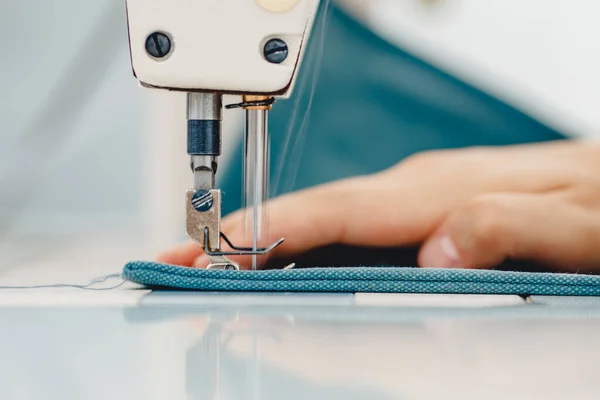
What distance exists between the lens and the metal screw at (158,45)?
23.4 inches

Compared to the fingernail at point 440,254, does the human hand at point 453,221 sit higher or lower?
higher

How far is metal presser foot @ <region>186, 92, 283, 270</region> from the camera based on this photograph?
63 cm

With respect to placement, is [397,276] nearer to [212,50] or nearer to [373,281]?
[373,281]

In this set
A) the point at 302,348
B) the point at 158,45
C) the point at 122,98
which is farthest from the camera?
the point at 122,98

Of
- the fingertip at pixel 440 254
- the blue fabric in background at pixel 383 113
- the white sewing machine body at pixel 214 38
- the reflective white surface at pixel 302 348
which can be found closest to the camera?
the reflective white surface at pixel 302 348

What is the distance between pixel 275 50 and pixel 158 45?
0.10 m

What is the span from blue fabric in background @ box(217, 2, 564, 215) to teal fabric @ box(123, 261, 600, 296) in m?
0.81

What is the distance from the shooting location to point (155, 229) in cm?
156

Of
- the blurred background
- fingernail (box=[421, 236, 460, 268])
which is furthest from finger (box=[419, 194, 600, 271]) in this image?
the blurred background

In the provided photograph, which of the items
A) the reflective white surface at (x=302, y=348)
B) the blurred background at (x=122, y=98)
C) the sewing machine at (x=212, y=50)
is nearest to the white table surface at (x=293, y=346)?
the reflective white surface at (x=302, y=348)

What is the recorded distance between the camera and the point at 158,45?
60 cm

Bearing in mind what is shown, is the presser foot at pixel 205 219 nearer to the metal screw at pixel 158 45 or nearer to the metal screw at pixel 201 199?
the metal screw at pixel 201 199

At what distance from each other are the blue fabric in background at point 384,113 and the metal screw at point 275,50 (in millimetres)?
826

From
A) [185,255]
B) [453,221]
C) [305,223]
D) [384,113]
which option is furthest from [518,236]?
[384,113]
